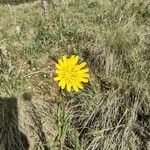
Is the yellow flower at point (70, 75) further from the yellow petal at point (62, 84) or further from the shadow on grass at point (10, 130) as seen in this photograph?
the shadow on grass at point (10, 130)

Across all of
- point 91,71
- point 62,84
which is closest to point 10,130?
point 91,71

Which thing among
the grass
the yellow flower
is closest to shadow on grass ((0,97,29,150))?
the grass

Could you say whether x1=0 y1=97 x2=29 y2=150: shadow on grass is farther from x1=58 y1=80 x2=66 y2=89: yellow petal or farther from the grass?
x1=58 y1=80 x2=66 y2=89: yellow petal

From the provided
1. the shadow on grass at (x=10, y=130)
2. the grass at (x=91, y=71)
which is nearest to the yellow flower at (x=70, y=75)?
the grass at (x=91, y=71)

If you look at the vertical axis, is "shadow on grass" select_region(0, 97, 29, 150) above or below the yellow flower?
below

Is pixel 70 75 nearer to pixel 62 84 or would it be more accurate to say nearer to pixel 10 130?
pixel 62 84

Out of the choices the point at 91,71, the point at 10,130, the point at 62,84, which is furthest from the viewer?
the point at 91,71
